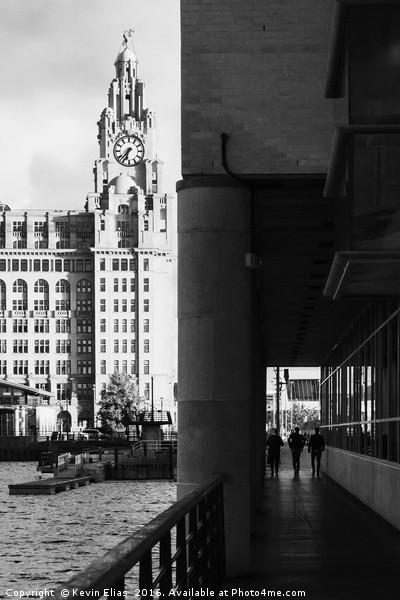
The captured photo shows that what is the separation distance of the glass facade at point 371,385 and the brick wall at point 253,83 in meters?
7.15

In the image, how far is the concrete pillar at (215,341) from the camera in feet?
46.5

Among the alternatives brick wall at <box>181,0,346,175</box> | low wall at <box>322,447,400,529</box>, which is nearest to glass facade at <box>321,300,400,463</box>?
low wall at <box>322,447,400,529</box>

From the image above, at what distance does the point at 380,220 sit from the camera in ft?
35.8

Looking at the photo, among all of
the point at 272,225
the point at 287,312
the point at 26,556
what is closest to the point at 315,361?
the point at 287,312

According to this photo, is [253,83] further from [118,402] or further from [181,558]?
[118,402]

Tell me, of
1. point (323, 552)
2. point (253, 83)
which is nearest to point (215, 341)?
point (253, 83)

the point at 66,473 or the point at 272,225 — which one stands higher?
the point at 272,225

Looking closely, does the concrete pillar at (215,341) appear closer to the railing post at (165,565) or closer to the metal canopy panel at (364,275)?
the metal canopy panel at (364,275)

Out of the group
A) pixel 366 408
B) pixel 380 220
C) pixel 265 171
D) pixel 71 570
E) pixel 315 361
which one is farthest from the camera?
pixel 315 361

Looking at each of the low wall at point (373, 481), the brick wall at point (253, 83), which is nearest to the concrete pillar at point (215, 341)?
the brick wall at point (253, 83)

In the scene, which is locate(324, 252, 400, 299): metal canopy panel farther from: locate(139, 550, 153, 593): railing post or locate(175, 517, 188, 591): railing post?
locate(139, 550, 153, 593): railing post

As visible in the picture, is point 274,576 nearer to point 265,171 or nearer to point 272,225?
point 265,171

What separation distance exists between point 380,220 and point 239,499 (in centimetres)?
452

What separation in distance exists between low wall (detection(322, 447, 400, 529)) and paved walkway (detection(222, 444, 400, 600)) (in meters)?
0.24
